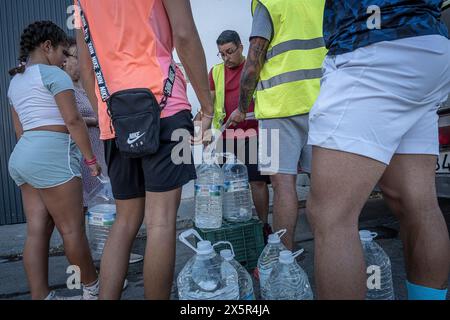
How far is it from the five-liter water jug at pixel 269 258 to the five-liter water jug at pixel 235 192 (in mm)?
700

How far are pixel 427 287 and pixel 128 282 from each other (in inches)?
89.3

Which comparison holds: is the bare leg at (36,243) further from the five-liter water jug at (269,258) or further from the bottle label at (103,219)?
the five-liter water jug at (269,258)

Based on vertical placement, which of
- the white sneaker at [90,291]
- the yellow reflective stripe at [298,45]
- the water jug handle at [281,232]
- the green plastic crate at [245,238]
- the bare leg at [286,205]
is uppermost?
the yellow reflective stripe at [298,45]

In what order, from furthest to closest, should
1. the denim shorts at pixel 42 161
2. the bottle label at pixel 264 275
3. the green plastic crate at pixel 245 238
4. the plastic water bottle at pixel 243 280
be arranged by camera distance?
the green plastic crate at pixel 245 238 → the denim shorts at pixel 42 161 → the bottle label at pixel 264 275 → the plastic water bottle at pixel 243 280

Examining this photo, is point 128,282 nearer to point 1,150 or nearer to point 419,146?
point 419,146

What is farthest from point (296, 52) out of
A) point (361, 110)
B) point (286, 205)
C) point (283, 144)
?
point (361, 110)

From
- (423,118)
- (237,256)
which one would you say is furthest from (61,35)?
(423,118)

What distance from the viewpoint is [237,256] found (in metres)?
2.88

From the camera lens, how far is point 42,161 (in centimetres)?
234

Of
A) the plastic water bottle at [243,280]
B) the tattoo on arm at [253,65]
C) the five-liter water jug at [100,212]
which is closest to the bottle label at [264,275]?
the plastic water bottle at [243,280]

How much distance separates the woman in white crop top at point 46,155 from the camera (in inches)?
92.4

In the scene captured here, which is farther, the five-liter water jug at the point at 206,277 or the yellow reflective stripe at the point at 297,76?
the yellow reflective stripe at the point at 297,76

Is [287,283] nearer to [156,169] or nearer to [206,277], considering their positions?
[206,277]

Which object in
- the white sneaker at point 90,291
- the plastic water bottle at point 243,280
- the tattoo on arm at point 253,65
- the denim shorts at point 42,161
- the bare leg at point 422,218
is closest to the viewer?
the bare leg at point 422,218
